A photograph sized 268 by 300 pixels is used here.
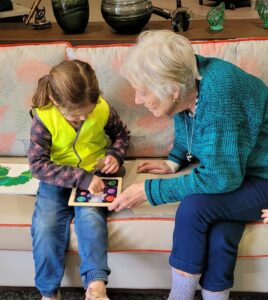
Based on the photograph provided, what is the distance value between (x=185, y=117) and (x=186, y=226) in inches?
14.3

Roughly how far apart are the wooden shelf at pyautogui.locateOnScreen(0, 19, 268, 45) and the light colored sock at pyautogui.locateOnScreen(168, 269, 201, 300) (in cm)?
107

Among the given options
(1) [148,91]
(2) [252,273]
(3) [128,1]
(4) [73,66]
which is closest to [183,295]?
(2) [252,273]

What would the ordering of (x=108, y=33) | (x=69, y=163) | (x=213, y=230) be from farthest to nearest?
(x=108, y=33), (x=69, y=163), (x=213, y=230)

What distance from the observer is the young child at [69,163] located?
4.92 ft

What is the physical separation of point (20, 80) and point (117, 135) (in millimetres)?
478

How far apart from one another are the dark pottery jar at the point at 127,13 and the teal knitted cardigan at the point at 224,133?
71cm

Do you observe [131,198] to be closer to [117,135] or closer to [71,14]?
[117,135]

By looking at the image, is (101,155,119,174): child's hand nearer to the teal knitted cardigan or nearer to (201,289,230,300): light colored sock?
the teal knitted cardigan

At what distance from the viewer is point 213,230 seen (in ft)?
4.75

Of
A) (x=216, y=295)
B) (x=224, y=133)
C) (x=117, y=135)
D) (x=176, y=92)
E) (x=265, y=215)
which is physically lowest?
(x=216, y=295)

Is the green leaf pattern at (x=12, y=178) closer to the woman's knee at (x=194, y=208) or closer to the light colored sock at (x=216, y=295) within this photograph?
the woman's knee at (x=194, y=208)

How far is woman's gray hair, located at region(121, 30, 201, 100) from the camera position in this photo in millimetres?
1333

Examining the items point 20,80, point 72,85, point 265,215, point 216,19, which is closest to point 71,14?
point 20,80

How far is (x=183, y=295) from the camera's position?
1491mm
